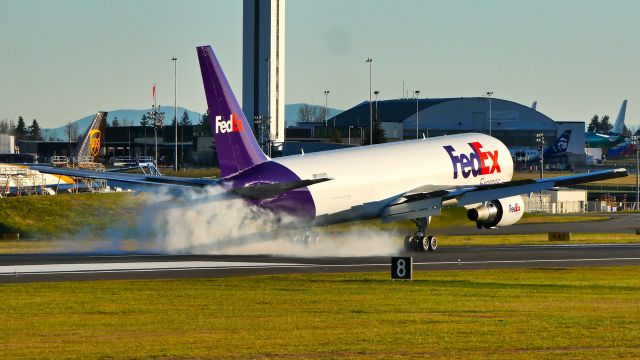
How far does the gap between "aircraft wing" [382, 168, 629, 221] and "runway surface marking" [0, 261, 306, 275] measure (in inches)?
404

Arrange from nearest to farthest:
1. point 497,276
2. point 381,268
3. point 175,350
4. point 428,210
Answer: point 175,350 → point 497,276 → point 381,268 → point 428,210

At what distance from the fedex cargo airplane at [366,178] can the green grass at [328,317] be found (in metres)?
8.98

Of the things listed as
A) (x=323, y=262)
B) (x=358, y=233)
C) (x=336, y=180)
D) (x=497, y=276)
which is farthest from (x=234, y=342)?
(x=358, y=233)

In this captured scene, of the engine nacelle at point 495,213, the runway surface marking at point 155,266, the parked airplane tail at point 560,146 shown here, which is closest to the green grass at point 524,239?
the engine nacelle at point 495,213

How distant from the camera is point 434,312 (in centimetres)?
3098

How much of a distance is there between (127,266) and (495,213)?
2101cm

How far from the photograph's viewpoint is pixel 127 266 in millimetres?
46562

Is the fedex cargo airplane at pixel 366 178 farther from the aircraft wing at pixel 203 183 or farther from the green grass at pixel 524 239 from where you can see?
the green grass at pixel 524 239

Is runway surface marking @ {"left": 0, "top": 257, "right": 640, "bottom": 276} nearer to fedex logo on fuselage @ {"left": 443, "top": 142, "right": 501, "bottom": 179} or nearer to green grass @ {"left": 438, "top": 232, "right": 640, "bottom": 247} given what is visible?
fedex logo on fuselage @ {"left": 443, "top": 142, "right": 501, "bottom": 179}

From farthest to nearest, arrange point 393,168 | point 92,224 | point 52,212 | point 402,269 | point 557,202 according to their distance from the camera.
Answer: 1. point 557,202
2. point 52,212
3. point 92,224
4. point 393,168
5. point 402,269

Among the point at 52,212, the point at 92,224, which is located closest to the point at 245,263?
the point at 92,224

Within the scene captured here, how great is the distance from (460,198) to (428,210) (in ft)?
5.57

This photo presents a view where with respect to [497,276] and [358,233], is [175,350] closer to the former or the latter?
[497,276]

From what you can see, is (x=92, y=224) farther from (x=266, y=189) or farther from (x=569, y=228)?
(x=569, y=228)
